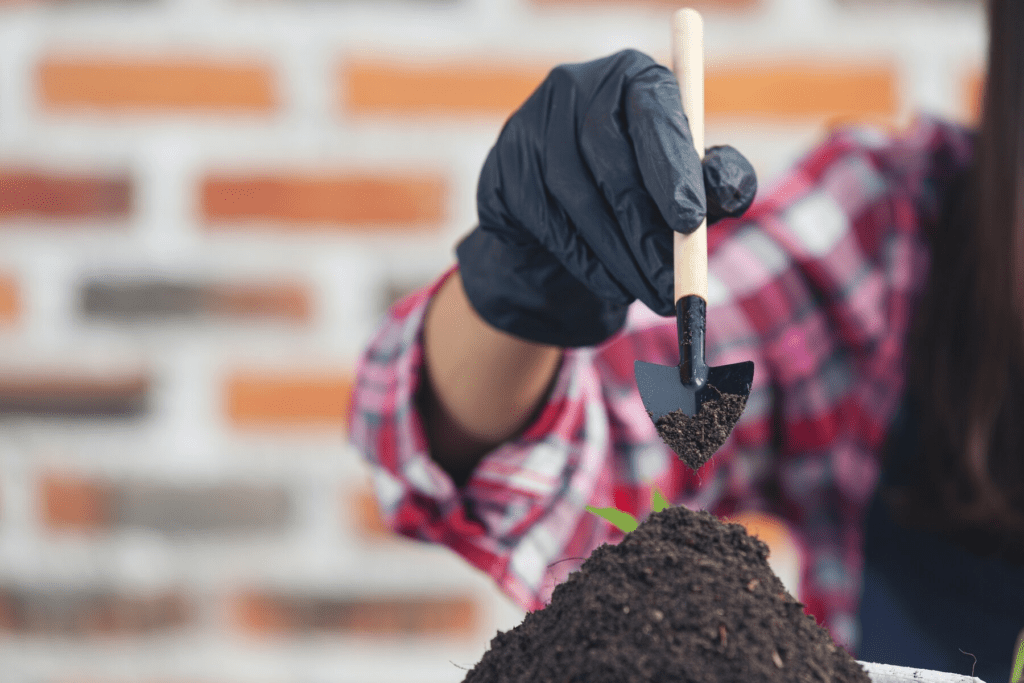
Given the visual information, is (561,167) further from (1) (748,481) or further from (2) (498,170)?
(1) (748,481)

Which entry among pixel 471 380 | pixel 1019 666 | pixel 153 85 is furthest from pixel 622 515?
pixel 153 85

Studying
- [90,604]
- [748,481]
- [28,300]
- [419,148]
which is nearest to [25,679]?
[90,604]

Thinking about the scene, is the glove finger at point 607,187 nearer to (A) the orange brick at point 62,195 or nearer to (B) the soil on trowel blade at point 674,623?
(B) the soil on trowel blade at point 674,623

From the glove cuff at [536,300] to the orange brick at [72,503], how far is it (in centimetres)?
43

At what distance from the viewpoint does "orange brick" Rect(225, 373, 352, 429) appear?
0.66 meters

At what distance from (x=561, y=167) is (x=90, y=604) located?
1.99 ft

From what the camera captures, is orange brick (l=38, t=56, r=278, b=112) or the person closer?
the person

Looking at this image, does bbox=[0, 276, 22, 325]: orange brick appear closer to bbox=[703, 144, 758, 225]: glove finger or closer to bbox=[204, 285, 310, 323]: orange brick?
bbox=[204, 285, 310, 323]: orange brick

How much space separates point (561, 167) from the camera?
16.4 inches

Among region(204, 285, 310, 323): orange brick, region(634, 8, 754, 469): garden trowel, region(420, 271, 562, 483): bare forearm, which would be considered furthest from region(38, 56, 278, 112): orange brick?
region(634, 8, 754, 469): garden trowel

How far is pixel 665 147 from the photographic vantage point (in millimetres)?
346

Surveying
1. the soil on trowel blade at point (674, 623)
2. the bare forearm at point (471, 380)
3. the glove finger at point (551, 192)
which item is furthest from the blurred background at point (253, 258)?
the soil on trowel blade at point (674, 623)

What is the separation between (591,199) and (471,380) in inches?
7.9

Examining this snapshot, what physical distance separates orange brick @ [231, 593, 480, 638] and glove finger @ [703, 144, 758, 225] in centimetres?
47
